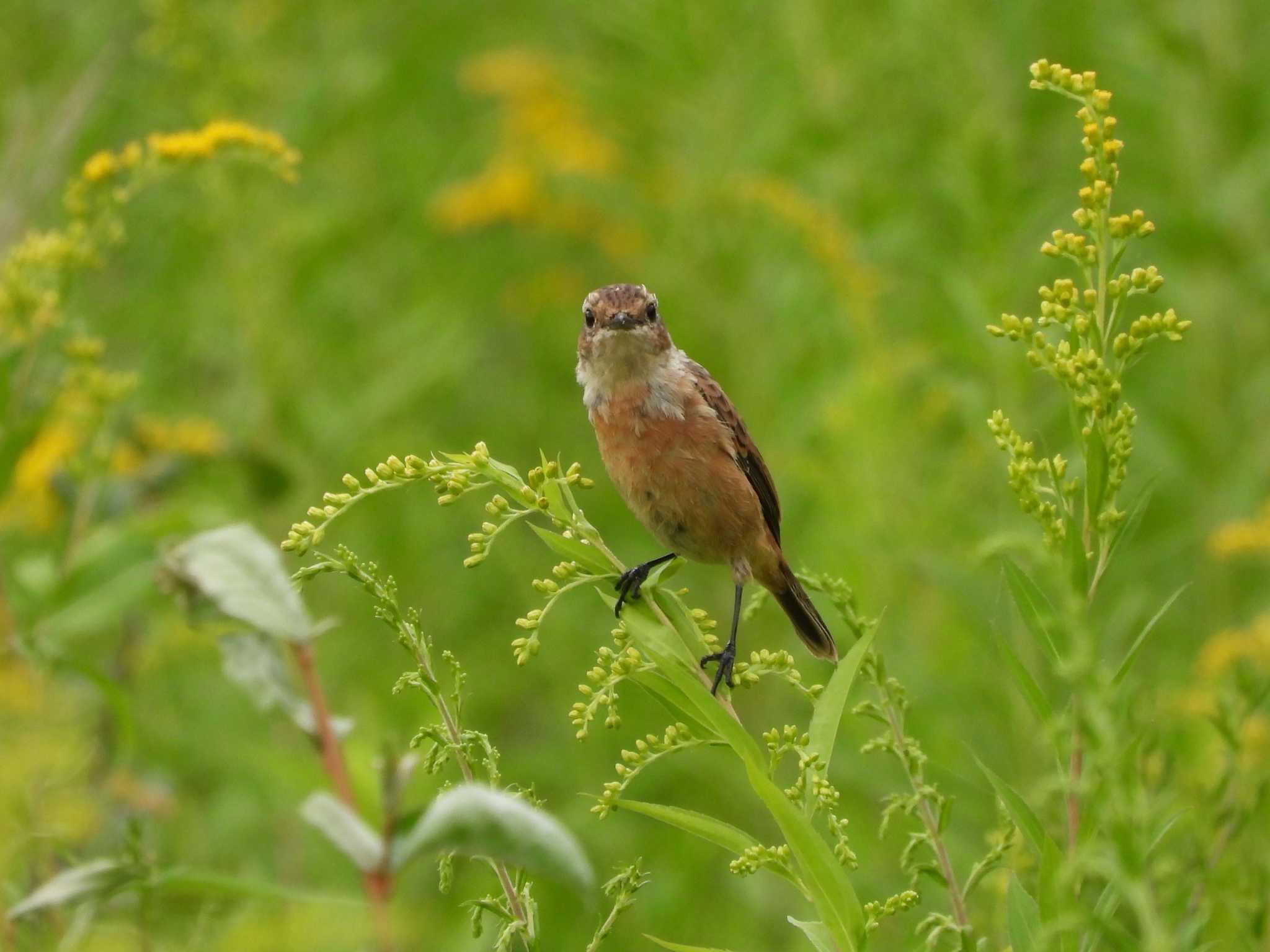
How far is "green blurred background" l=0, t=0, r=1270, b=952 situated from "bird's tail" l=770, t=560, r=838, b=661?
0.44 metres

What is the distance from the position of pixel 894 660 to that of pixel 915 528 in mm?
616

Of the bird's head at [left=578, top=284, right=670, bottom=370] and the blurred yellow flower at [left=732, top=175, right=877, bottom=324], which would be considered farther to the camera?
the blurred yellow flower at [left=732, top=175, right=877, bottom=324]

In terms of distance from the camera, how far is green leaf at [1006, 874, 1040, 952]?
1.64 metres

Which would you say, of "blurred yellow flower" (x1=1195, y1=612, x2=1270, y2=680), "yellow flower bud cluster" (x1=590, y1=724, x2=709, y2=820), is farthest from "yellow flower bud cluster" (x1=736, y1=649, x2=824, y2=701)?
"blurred yellow flower" (x1=1195, y1=612, x2=1270, y2=680)

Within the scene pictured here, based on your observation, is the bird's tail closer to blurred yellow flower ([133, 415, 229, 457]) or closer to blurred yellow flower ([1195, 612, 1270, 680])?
blurred yellow flower ([1195, 612, 1270, 680])

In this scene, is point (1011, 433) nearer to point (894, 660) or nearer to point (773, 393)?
point (894, 660)

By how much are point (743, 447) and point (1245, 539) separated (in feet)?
4.49

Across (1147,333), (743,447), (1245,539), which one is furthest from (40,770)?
(1245,539)

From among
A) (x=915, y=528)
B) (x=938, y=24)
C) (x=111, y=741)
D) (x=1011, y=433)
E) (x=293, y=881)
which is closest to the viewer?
(x=1011, y=433)

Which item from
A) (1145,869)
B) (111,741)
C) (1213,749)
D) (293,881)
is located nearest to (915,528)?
(1213,749)

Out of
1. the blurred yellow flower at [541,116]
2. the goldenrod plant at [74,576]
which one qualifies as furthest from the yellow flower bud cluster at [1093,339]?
the blurred yellow flower at [541,116]

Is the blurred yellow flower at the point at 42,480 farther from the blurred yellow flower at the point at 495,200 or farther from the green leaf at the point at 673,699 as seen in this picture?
the blurred yellow flower at the point at 495,200

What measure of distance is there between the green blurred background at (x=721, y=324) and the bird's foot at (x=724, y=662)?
3.46 ft

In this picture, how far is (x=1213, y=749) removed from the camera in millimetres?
3283
